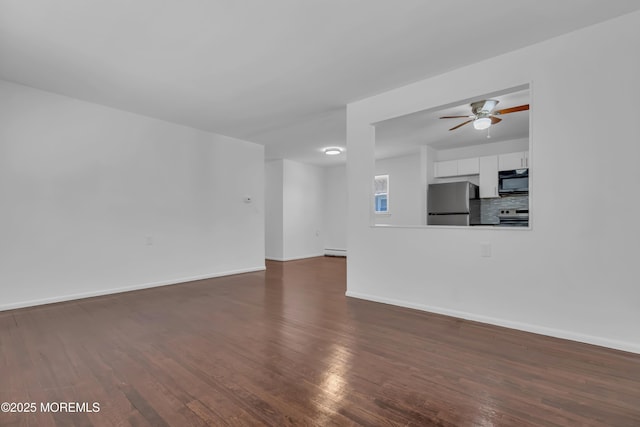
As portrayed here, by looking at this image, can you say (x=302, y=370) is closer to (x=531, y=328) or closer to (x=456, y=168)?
(x=531, y=328)

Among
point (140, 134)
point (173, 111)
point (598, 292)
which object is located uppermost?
point (173, 111)

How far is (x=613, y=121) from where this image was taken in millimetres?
2455

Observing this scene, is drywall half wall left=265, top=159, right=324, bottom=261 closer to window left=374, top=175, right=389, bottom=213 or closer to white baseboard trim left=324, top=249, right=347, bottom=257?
white baseboard trim left=324, top=249, right=347, bottom=257

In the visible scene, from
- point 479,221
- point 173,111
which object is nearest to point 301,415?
point 173,111

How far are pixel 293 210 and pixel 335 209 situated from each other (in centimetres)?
137

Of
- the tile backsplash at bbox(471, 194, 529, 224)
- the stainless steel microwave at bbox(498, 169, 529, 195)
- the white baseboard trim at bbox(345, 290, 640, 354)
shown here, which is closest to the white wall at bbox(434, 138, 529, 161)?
the stainless steel microwave at bbox(498, 169, 529, 195)

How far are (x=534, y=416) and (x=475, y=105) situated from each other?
11.6ft

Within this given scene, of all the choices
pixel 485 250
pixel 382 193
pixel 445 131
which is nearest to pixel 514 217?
pixel 445 131

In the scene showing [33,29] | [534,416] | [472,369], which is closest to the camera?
[534,416]

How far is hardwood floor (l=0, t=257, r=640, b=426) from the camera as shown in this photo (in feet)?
5.28

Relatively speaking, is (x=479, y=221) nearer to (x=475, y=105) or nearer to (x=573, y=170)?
(x=475, y=105)

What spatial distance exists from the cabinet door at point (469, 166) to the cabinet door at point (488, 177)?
0.10m

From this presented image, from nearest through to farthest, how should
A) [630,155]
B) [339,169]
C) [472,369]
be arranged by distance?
[472,369], [630,155], [339,169]

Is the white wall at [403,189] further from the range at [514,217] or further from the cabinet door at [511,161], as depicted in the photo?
the cabinet door at [511,161]
